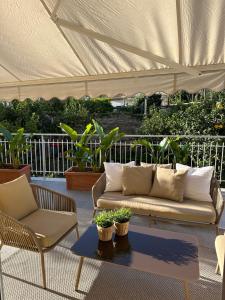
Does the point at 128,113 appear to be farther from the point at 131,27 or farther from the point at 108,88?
the point at 131,27

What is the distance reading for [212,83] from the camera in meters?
3.34

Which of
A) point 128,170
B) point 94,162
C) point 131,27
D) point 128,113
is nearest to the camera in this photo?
point 131,27

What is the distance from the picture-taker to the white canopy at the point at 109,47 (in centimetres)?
253

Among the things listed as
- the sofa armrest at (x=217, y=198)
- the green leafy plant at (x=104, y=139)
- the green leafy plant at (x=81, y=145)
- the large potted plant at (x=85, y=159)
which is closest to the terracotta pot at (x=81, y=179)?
the large potted plant at (x=85, y=159)

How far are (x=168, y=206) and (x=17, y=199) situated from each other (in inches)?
82.9

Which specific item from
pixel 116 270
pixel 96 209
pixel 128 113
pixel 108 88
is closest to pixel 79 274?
pixel 116 270

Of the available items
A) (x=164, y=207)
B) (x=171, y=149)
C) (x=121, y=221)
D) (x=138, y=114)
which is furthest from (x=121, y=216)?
(x=138, y=114)

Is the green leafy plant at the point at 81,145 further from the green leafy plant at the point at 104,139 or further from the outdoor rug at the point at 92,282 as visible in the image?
the outdoor rug at the point at 92,282

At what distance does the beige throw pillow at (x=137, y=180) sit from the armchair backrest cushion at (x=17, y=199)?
1.50 m

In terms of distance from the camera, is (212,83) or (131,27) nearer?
(131,27)

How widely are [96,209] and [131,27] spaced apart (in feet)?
8.78

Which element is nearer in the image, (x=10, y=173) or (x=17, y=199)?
(x=17, y=199)

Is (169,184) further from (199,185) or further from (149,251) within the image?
(149,251)

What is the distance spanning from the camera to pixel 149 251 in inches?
109
